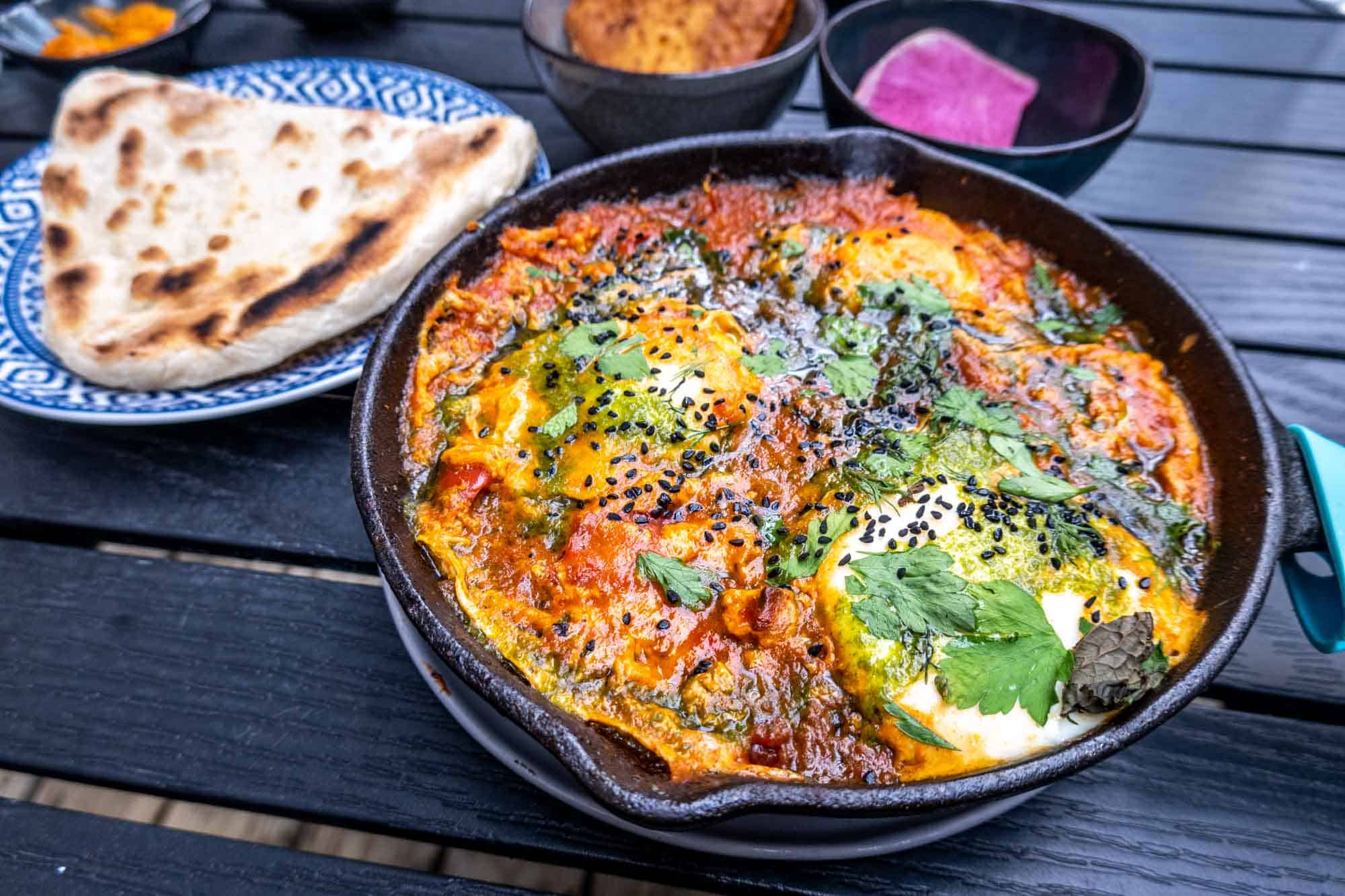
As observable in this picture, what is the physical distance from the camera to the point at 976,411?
2.02 m

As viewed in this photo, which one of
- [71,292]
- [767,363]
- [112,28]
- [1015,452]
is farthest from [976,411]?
[112,28]

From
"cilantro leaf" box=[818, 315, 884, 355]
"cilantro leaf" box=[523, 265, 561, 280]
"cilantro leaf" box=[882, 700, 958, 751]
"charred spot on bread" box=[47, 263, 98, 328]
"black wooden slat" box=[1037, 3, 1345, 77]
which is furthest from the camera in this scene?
"black wooden slat" box=[1037, 3, 1345, 77]

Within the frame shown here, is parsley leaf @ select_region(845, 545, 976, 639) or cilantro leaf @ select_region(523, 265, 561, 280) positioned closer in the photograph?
parsley leaf @ select_region(845, 545, 976, 639)

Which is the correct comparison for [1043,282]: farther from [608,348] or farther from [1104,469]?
[608,348]

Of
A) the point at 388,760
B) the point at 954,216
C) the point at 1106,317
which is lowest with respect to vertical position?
the point at 388,760

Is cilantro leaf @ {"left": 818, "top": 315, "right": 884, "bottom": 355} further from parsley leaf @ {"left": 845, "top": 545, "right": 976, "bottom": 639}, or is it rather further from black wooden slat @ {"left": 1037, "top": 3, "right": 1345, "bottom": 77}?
black wooden slat @ {"left": 1037, "top": 3, "right": 1345, "bottom": 77}

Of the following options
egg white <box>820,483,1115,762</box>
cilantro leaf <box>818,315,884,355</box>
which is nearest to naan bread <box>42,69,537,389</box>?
cilantro leaf <box>818,315,884,355</box>

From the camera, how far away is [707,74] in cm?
274

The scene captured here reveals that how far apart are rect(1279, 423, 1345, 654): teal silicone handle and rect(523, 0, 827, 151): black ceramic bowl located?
1.89 metres

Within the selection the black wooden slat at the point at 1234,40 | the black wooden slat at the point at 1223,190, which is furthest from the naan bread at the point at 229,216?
the black wooden slat at the point at 1234,40

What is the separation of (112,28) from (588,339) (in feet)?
11.2

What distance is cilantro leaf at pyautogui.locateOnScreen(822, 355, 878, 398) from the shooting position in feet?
6.81

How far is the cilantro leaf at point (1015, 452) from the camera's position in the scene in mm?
1936

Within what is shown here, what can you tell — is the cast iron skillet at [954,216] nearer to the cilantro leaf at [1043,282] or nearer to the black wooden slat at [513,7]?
the cilantro leaf at [1043,282]
